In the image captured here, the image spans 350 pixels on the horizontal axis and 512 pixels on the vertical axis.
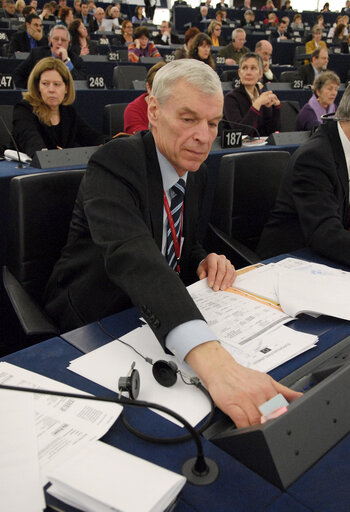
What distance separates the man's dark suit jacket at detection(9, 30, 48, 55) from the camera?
260 inches

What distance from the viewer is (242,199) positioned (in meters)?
1.97

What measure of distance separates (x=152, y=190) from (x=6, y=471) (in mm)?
744

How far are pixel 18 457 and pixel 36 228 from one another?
87cm

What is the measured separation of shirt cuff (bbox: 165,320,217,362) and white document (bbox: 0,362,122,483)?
0.15 m

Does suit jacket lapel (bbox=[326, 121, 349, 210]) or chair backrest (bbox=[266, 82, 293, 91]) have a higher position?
chair backrest (bbox=[266, 82, 293, 91])

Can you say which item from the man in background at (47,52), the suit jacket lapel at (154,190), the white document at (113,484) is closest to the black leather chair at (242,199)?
the suit jacket lapel at (154,190)

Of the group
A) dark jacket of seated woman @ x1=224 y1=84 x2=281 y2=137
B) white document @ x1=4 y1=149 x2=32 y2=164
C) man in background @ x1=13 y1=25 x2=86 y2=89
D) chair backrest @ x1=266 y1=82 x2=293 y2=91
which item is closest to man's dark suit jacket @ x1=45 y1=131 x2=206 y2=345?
white document @ x1=4 y1=149 x2=32 y2=164

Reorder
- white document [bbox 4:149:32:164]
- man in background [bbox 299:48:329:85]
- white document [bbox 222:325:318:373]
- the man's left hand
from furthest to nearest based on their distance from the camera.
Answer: man in background [bbox 299:48:329:85] → white document [bbox 4:149:32:164] → the man's left hand → white document [bbox 222:325:318:373]

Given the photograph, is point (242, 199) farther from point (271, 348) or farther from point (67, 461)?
point (67, 461)

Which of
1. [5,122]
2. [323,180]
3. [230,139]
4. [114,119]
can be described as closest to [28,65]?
[114,119]

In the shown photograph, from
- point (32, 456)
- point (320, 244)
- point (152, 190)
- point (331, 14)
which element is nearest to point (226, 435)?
point (32, 456)

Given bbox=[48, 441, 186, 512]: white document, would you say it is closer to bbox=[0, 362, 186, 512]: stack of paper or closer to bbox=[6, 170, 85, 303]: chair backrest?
bbox=[0, 362, 186, 512]: stack of paper

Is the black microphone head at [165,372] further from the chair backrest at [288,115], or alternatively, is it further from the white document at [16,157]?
the chair backrest at [288,115]

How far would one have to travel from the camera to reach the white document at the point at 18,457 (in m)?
0.55
